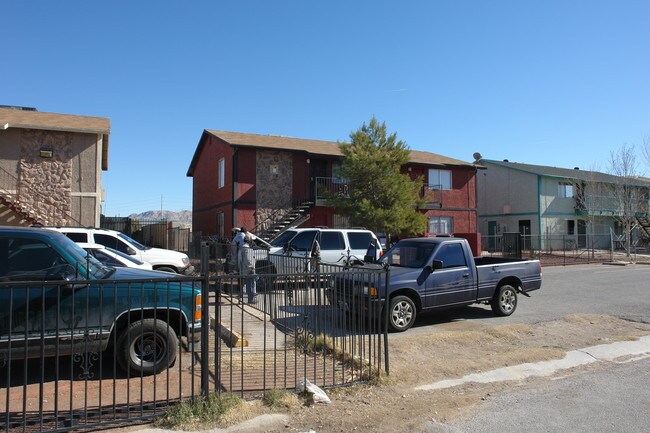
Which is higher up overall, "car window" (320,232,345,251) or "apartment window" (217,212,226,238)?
"apartment window" (217,212,226,238)

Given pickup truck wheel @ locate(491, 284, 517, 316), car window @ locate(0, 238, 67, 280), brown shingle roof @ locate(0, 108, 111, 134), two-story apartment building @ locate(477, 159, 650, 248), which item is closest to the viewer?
car window @ locate(0, 238, 67, 280)

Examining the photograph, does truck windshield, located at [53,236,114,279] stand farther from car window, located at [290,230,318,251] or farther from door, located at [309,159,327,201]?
door, located at [309,159,327,201]

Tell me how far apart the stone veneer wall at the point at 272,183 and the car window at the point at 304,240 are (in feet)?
31.2

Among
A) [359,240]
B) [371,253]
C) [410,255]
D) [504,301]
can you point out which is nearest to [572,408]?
[410,255]

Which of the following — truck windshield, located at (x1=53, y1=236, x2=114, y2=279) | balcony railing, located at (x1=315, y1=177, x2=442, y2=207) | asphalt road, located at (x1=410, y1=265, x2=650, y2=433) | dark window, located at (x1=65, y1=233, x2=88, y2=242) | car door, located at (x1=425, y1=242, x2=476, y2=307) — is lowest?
asphalt road, located at (x1=410, y1=265, x2=650, y2=433)

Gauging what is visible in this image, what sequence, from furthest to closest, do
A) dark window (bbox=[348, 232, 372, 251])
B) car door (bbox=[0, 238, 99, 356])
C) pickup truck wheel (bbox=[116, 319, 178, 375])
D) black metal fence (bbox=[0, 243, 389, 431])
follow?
dark window (bbox=[348, 232, 372, 251]) < pickup truck wheel (bbox=[116, 319, 178, 375]) < car door (bbox=[0, 238, 99, 356]) < black metal fence (bbox=[0, 243, 389, 431])

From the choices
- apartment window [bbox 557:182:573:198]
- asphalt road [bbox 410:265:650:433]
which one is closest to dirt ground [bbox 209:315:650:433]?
asphalt road [bbox 410:265:650:433]

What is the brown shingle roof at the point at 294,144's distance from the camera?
24.8 m

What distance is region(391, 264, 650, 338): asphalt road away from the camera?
408 inches

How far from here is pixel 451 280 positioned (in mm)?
9609

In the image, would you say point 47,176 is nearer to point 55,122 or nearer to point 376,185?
point 55,122

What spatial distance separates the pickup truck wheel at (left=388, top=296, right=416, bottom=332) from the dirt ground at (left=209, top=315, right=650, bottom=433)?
54 cm

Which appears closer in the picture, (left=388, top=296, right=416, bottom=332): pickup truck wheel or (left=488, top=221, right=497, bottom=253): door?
(left=388, top=296, right=416, bottom=332): pickup truck wheel

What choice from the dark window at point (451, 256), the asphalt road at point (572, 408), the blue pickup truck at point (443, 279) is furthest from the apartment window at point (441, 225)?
the asphalt road at point (572, 408)
